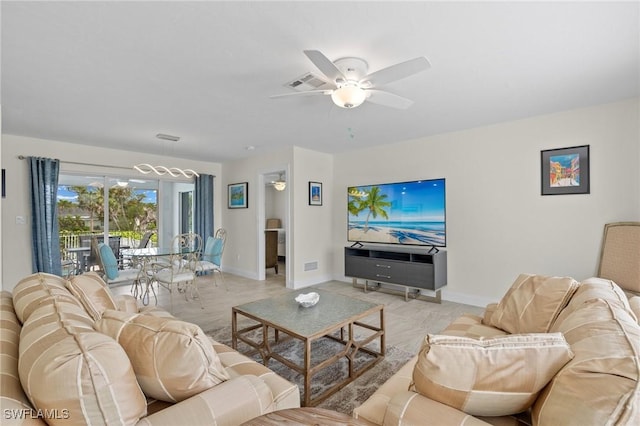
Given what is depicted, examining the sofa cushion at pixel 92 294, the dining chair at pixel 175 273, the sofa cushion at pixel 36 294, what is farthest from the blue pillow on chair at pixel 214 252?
the sofa cushion at pixel 36 294

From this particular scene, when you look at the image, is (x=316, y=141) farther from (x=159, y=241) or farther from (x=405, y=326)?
(x=159, y=241)

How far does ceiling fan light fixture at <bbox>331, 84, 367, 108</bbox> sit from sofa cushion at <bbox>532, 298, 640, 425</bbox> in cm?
184

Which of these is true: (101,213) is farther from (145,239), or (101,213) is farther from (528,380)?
(528,380)

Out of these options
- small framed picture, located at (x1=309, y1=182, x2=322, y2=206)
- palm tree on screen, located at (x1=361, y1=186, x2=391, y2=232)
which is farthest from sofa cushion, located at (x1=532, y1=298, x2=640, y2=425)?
small framed picture, located at (x1=309, y1=182, x2=322, y2=206)

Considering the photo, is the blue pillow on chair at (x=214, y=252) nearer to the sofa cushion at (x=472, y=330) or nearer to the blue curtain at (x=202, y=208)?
the blue curtain at (x=202, y=208)

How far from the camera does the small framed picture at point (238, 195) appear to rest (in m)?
5.90

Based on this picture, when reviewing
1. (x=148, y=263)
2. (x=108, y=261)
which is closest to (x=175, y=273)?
(x=108, y=261)

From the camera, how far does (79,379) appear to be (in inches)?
30.2

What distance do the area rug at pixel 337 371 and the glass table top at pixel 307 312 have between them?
0.42m

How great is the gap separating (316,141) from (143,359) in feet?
13.0

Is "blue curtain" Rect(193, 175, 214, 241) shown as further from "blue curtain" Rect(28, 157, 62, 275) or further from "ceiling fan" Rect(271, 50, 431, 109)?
"ceiling fan" Rect(271, 50, 431, 109)

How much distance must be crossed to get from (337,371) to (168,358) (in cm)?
162

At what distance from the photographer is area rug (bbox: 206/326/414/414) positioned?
1942mm

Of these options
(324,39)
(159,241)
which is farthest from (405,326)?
(159,241)
